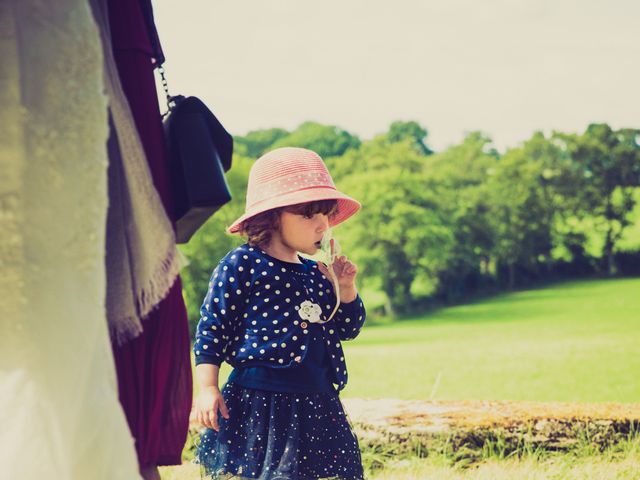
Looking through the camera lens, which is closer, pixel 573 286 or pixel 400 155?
pixel 573 286

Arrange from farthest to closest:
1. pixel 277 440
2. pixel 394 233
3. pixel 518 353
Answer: pixel 394 233
pixel 518 353
pixel 277 440

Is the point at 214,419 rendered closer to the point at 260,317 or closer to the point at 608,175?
the point at 260,317

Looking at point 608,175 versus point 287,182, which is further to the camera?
point 608,175

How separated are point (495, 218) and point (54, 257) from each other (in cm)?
4167

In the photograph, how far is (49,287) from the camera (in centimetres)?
126

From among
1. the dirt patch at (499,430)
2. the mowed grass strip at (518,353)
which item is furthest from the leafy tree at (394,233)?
the dirt patch at (499,430)

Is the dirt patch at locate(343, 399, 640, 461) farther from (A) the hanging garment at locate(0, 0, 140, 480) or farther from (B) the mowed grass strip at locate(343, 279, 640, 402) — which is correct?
(A) the hanging garment at locate(0, 0, 140, 480)

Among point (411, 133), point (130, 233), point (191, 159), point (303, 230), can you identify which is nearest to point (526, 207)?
point (411, 133)

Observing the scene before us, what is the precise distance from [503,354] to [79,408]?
57.6 ft

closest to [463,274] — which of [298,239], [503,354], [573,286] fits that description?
[573,286]

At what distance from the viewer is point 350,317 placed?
2.79 meters

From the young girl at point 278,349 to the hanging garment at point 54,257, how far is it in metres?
1.18

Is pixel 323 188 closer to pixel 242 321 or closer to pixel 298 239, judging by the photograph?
pixel 298 239

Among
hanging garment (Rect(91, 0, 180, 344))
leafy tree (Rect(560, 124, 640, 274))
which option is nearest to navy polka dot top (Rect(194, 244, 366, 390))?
hanging garment (Rect(91, 0, 180, 344))
